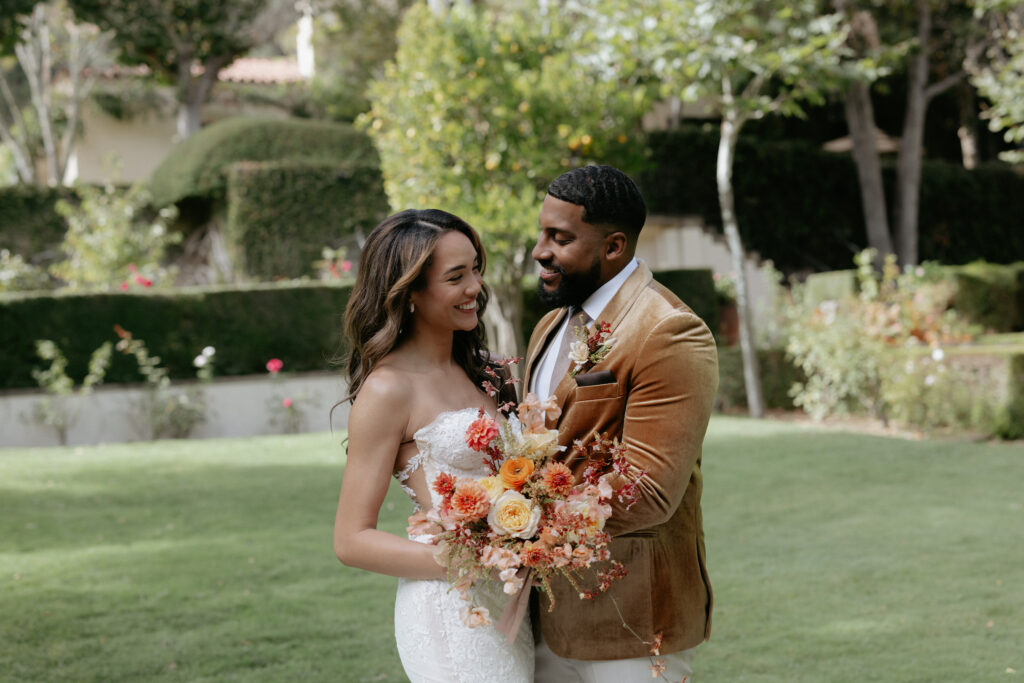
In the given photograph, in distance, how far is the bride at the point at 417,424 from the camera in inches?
102

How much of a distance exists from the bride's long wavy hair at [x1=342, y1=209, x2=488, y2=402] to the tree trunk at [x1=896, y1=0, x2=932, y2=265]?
61.3ft

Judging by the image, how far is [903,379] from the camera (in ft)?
40.7

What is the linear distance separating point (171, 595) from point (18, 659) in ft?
4.04

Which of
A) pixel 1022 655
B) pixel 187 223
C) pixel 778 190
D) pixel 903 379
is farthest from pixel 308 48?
pixel 1022 655

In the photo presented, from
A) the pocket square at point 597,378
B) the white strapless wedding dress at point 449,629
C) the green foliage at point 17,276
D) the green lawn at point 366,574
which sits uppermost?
the green foliage at point 17,276

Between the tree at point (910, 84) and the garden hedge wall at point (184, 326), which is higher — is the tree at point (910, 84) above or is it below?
above

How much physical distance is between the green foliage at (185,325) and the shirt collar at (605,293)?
11.1m

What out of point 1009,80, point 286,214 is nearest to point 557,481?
point 1009,80

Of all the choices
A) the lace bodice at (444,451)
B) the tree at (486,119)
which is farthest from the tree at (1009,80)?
the lace bodice at (444,451)

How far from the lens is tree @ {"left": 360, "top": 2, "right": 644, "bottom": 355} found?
1266 centimetres

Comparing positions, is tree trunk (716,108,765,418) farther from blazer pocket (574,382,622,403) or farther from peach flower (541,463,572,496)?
peach flower (541,463,572,496)

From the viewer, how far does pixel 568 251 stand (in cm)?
263

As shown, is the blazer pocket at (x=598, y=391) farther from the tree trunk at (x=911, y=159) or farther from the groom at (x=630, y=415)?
the tree trunk at (x=911, y=159)

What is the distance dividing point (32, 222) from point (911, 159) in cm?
1722
